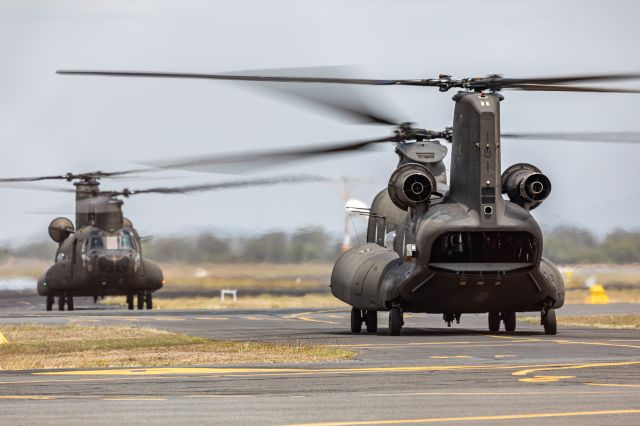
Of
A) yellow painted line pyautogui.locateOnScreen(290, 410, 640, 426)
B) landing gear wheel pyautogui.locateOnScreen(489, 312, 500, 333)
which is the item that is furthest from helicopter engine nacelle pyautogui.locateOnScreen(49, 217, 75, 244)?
yellow painted line pyautogui.locateOnScreen(290, 410, 640, 426)

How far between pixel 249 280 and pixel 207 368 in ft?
162

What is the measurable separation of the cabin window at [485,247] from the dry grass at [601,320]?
9.29 m

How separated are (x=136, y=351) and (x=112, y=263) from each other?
32.5m

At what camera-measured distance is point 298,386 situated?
1916 cm

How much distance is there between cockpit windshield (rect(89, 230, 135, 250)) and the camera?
204 feet

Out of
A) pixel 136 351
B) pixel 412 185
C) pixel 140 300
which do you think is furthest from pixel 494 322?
pixel 140 300

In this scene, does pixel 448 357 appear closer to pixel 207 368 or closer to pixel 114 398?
pixel 207 368

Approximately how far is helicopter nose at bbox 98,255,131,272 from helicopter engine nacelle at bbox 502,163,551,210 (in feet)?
97.4

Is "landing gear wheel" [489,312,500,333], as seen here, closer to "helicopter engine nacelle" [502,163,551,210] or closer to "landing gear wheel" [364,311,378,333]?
"landing gear wheel" [364,311,378,333]

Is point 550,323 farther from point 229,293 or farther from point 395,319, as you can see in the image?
point 229,293

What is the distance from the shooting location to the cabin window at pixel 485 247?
1325 inches

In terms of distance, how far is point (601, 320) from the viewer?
48.0 metres

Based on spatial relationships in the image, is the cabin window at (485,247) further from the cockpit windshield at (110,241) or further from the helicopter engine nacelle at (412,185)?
the cockpit windshield at (110,241)

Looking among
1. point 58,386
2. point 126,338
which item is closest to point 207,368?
→ point 58,386
